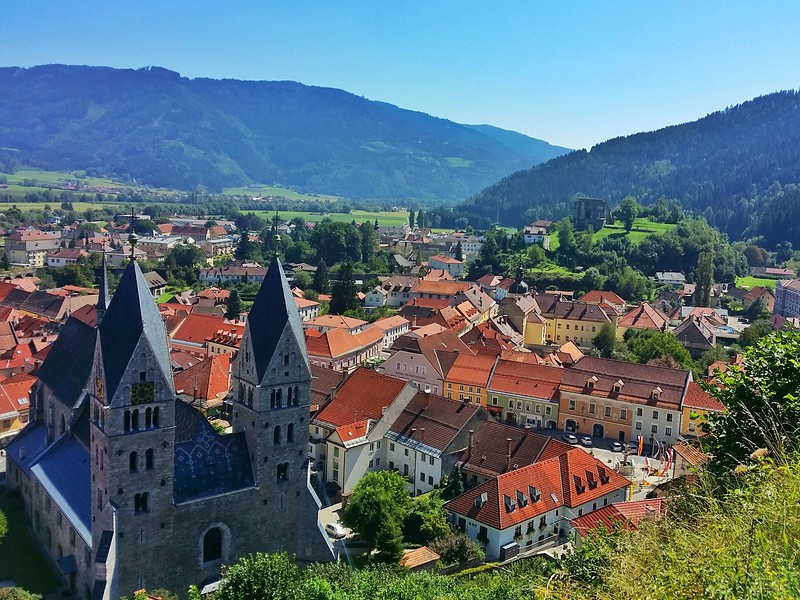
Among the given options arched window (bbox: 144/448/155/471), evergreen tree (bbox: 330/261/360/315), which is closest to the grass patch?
arched window (bbox: 144/448/155/471)

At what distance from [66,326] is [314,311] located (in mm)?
69615

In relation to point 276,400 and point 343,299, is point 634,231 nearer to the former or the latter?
point 343,299

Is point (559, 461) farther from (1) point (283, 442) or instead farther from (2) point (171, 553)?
Result: (2) point (171, 553)

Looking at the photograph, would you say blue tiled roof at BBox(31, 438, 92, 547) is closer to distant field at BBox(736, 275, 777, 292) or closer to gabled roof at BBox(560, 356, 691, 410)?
gabled roof at BBox(560, 356, 691, 410)

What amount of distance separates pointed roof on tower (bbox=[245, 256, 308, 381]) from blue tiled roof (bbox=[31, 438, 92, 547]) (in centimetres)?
1077

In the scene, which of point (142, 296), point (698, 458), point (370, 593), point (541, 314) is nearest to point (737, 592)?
point (370, 593)

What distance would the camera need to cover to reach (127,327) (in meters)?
30.5

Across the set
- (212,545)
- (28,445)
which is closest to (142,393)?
(212,545)

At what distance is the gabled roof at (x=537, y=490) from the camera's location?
40719 mm

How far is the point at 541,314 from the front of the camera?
10512 centimetres

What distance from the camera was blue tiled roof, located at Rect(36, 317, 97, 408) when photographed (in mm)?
40719

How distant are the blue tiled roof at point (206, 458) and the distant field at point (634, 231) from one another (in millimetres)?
134517

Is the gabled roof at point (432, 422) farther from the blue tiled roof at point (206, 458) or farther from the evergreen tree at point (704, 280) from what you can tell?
the evergreen tree at point (704, 280)

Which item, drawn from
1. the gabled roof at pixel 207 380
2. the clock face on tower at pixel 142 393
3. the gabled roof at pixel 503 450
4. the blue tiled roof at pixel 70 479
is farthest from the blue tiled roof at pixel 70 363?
the gabled roof at pixel 503 450
